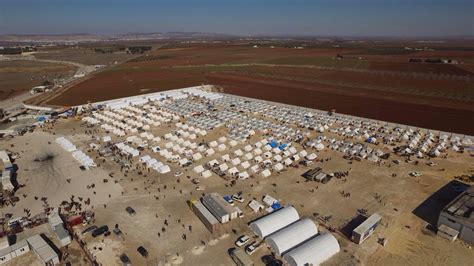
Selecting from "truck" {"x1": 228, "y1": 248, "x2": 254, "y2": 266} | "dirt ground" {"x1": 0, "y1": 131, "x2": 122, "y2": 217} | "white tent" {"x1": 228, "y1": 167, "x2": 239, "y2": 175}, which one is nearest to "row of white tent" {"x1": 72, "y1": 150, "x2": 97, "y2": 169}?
"dirt ground" {"x1": 0, "y1": 131, "x2": 122, "y2": 217}

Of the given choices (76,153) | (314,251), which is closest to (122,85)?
(76,153)

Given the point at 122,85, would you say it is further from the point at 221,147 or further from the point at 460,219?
the point at 460,219

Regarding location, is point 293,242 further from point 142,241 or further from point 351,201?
point 142,241

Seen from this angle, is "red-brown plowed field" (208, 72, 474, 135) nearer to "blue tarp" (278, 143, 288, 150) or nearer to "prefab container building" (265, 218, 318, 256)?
"blue tarp" (278, 143, 288, 150)

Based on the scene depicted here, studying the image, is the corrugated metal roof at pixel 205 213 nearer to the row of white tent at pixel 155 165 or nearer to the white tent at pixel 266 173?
the row of white tent at pixel 155 165

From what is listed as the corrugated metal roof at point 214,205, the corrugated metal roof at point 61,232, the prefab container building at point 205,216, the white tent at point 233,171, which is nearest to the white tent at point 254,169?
the white tent at point 233,171

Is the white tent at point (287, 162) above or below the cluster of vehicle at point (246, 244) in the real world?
above
